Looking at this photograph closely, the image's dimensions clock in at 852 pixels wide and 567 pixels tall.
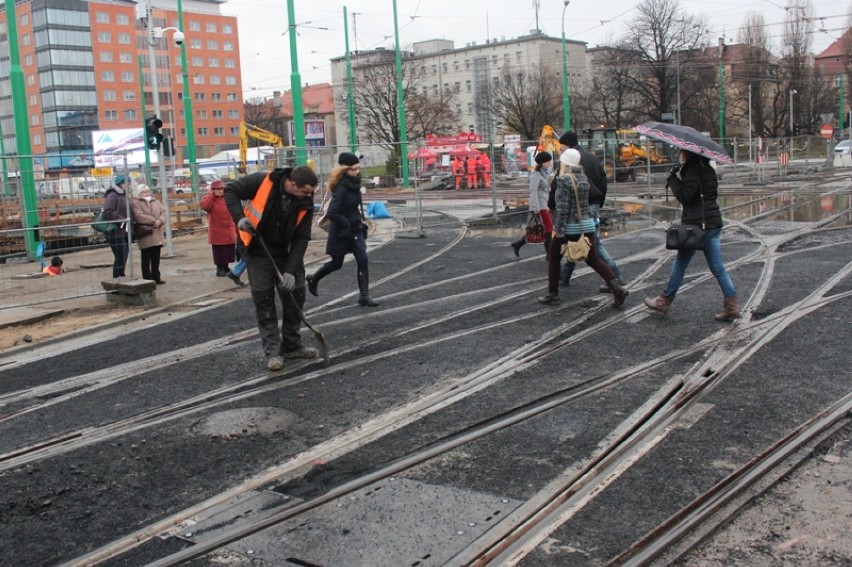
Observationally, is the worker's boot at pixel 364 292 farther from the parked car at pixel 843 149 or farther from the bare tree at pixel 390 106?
the bare tree at pixel 390 106

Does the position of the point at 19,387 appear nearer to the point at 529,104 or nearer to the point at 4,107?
the point at 529,104

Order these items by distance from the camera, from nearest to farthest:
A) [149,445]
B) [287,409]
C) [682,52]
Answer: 1. [149,445]
2. [287,409]
3. [682,52]

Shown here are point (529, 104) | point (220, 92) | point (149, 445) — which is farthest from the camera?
point (220, 92)

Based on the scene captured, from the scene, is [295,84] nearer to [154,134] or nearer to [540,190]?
[154,134]

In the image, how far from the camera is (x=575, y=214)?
9367 millimetres

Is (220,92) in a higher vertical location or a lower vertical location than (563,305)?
higher

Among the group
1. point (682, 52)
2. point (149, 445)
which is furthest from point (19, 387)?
point (682, 52)

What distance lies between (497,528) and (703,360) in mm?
3503

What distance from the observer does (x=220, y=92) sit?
124 metres

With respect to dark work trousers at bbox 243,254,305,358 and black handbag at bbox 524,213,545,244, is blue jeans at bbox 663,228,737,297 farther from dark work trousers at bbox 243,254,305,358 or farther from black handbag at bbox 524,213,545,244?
black handbag at bbox 524,213,545,244

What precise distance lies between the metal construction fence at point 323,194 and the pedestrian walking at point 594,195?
597 cm

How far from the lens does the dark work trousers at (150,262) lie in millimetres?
13117

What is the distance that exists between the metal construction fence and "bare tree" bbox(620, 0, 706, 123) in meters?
25.6

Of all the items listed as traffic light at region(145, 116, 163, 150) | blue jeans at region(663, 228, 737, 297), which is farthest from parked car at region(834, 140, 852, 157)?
blue jeans at region(663, 228, 737, 297)
